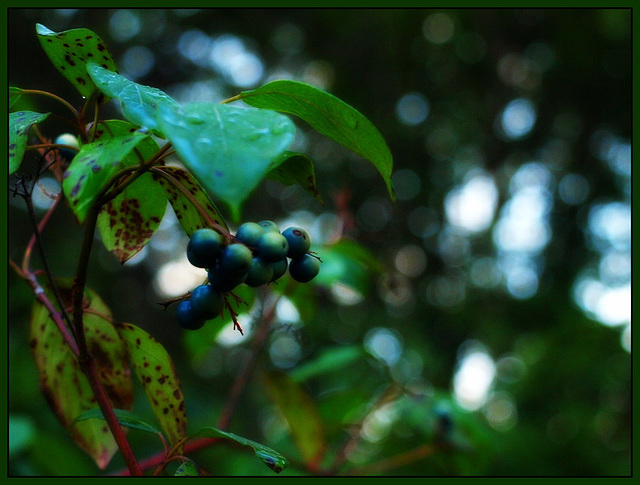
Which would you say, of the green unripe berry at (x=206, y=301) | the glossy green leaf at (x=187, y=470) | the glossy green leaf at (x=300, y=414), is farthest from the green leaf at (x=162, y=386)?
the glossy green leaf at (x=300, y=414)

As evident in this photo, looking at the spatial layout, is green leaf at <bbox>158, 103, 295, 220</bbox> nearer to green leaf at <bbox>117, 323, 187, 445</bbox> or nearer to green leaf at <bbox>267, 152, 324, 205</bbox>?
green leaf at <bbox>267, 152, 324, 205</bbox>

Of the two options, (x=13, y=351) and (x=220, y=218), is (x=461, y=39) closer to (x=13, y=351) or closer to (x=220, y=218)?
(x=13, y=351)

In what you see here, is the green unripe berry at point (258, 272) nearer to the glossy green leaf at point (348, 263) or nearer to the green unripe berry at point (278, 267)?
the green unripe berry at point (278, 267)

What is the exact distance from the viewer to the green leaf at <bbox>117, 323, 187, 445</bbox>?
83cm

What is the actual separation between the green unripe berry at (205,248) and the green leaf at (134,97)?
117 millimetres

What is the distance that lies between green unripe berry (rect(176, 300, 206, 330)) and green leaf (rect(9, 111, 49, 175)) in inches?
9.4

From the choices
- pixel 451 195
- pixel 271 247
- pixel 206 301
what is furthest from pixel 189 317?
pixel 451 195

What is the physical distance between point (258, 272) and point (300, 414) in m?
1.02

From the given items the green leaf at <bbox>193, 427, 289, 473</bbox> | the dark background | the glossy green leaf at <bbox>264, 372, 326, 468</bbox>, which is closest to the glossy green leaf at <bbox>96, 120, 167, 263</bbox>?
the green leaf at <bbox>193, 427, 289, 473</bbox>

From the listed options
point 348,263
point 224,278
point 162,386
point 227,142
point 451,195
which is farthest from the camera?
point 451,195

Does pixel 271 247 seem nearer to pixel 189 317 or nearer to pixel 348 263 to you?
pixel 189 317

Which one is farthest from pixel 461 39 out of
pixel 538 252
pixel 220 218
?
pixel 220 218

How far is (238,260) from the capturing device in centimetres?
59

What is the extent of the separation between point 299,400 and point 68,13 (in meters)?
A: 3.32
